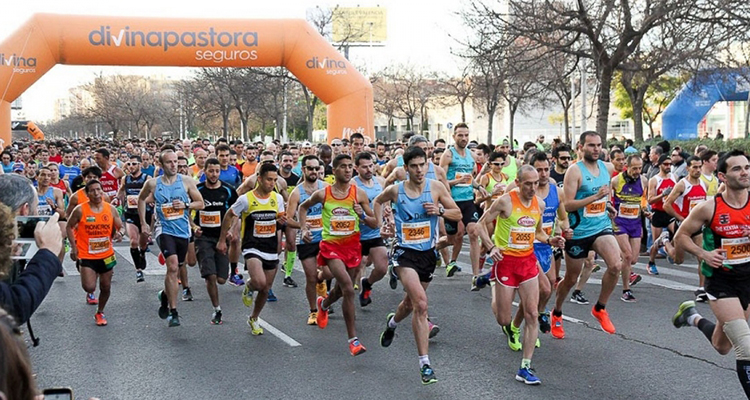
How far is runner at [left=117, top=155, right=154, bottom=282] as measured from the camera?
11203 millimetres

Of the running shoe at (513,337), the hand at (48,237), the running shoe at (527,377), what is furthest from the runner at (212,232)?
the hand at (48,237)

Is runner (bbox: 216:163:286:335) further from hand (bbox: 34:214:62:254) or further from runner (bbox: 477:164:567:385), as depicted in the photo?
hand (bbox: 34:214:62:254)

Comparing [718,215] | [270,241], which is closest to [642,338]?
[718,215]

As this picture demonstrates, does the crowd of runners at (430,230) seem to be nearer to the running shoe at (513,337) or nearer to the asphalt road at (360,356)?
the running shoe at (513,337)

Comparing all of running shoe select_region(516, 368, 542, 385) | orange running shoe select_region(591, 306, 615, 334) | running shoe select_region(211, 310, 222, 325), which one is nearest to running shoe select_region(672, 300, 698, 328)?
running shoe select_region(516, 368, 542, 385)

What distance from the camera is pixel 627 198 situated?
10609mm

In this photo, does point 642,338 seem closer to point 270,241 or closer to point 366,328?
point 366,328

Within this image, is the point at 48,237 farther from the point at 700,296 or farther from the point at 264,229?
the point at 700,296

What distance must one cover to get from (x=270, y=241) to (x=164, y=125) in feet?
238

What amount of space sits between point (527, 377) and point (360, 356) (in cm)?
169

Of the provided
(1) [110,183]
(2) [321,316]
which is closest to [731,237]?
(2) [321,316]

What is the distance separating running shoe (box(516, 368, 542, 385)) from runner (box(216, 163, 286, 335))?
118 inches

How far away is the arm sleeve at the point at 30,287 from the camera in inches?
115

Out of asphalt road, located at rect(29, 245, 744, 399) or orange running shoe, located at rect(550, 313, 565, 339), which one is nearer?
asphalt road, located at rect(29, 245, 744, 399)
